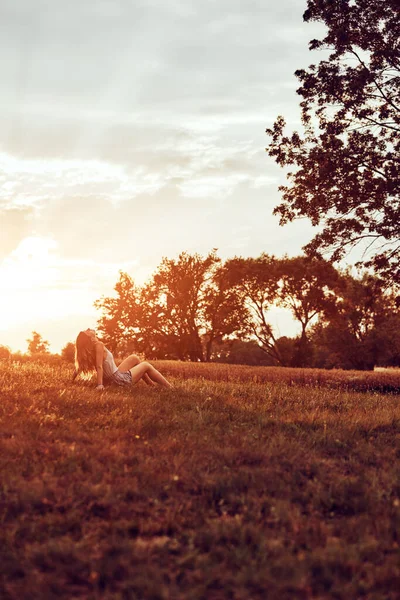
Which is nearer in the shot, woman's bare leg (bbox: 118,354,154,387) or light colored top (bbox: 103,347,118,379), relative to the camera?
light colored top (bbox: 103,347,118,379)

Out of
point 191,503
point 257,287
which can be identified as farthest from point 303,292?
point 191,503

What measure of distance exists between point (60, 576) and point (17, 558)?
43 centimetres

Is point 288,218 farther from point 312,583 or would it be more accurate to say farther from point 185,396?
point 312,583

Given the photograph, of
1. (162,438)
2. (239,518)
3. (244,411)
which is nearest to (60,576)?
(239,518)

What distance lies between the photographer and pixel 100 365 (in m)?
11.3

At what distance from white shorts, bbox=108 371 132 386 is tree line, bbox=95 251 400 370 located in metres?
31.1

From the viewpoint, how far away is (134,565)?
4.11 metres

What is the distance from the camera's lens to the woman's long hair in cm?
1155

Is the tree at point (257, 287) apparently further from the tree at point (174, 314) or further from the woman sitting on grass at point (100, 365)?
the woman sitting on grass at point (100, 365)

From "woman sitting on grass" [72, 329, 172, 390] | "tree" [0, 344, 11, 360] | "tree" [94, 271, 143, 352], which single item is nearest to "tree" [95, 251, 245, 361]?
"tree" [94, 271, 143, 352]

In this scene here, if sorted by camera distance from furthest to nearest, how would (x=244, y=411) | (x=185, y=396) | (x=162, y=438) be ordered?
→ 1. (x=185, y=396)
2. (x=244, y=411)
3. (x=162, y=438)

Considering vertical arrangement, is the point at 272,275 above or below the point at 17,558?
above

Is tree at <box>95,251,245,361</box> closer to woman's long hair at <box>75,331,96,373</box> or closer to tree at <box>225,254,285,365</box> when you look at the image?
tree at <box>225,254,285,365</box>

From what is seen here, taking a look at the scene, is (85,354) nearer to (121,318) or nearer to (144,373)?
(144,373)
